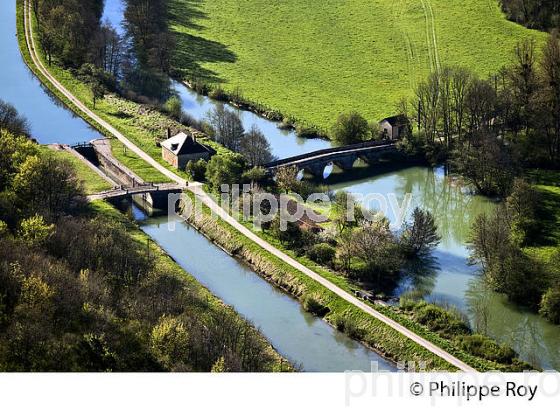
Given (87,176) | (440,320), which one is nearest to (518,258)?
(440,320)

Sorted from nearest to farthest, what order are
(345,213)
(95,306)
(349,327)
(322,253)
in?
1. (95,306)
2. (349,327)
3. (322,253)
4. (345,213)

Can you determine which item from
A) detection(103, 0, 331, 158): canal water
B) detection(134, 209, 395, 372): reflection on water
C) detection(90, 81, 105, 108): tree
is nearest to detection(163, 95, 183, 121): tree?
detection(103, 0, 331, 158): canal water

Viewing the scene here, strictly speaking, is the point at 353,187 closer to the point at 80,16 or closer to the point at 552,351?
the point at 552,351

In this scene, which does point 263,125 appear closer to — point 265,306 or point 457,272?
point 457,272

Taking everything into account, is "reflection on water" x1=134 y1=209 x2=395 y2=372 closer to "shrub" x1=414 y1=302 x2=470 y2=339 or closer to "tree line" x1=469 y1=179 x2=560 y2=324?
"shrub" x1=414 y1=302 x2=470 y2=339

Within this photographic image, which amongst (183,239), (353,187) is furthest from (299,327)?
(353,187)

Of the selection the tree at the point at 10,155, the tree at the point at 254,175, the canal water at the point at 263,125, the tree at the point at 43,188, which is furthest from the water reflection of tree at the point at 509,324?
the tree at the point at 10,155
